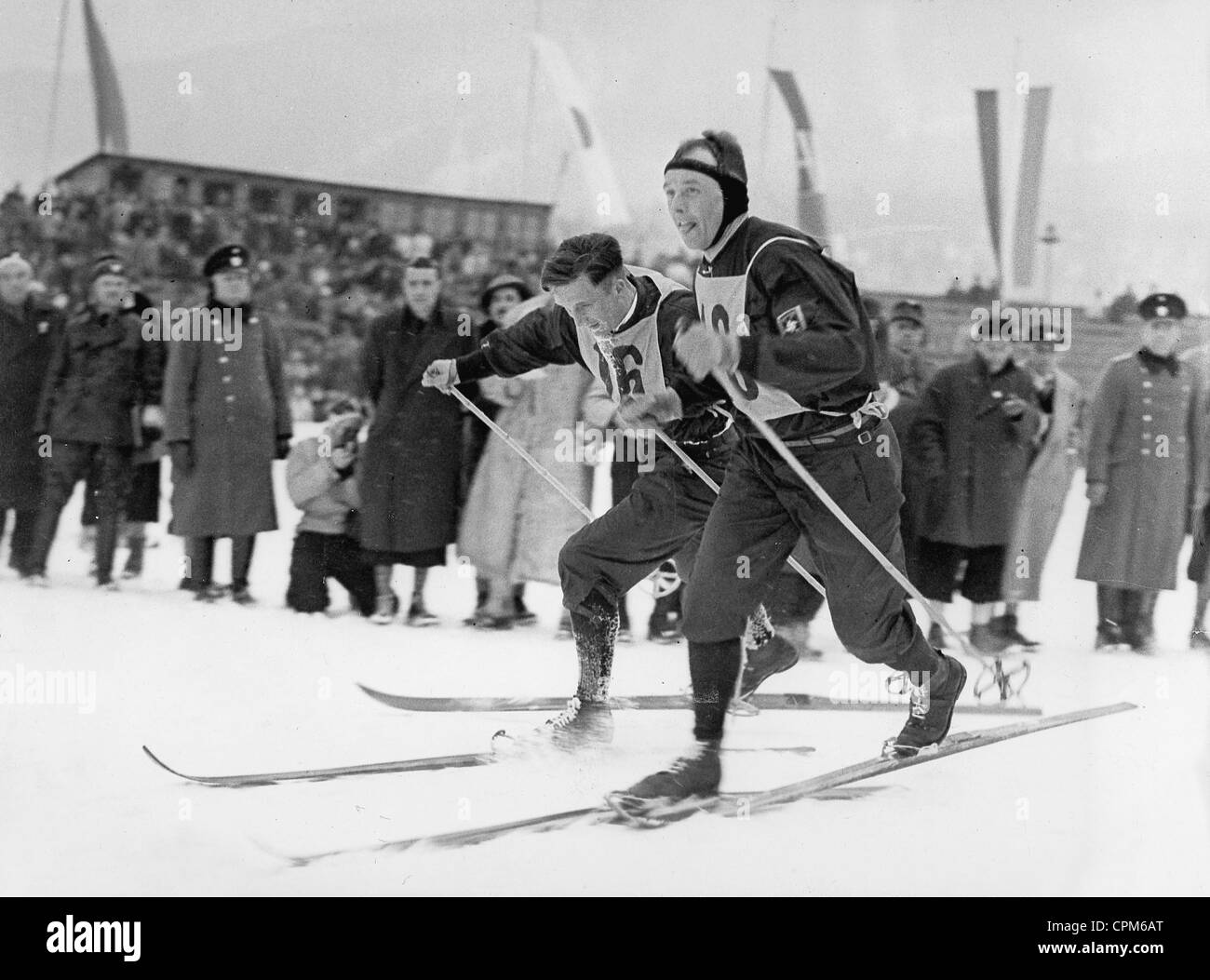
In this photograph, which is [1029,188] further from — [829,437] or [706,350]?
[706,350]

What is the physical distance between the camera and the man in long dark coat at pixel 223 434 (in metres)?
4.32

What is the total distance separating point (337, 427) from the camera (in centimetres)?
436

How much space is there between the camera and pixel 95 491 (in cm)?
443

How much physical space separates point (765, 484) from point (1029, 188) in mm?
1552

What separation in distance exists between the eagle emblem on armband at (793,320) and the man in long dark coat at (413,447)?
58.4 inches

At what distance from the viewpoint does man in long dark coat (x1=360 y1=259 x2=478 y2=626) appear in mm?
4129

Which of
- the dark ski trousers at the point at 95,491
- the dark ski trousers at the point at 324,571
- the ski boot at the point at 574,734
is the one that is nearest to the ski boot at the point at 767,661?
the ski boot at the point at 574,734

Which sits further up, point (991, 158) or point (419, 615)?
point (991, 158)

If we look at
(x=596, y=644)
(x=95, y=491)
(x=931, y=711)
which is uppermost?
(x=95, y=491)

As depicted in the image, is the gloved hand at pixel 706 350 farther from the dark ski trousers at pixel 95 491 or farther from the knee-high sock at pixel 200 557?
the dark ski trousers at pixel 95 491

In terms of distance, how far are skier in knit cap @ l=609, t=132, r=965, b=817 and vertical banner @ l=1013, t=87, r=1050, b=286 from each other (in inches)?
47.4

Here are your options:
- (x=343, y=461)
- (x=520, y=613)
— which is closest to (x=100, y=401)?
(x=343, y=461)

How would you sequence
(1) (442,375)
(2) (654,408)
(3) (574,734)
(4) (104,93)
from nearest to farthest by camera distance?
(2) (654,408) → (3) (574,734) → (1) (442,375) → (4) (104,93)

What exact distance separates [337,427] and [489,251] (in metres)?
0.78
